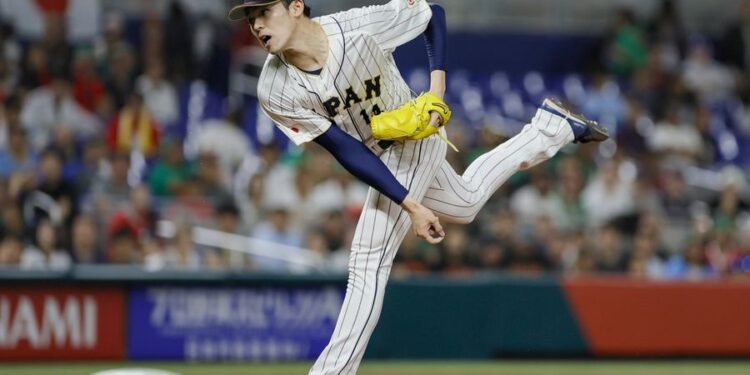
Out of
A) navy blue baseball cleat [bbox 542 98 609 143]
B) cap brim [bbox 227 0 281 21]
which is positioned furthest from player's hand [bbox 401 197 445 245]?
navy blue baseball cleat [bbox 542 98 609 143]

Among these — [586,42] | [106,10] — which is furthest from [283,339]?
[586,42]

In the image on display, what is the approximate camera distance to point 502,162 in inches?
248

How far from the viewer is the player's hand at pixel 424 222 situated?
5578mm

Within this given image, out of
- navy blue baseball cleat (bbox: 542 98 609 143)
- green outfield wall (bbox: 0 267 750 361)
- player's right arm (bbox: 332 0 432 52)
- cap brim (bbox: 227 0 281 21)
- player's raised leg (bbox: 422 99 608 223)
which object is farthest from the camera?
green outfield wall (bbox: 0 267 750 361)

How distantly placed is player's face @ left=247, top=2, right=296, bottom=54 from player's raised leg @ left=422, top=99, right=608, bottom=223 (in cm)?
111

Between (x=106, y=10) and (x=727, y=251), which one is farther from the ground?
(x=106, y=10)

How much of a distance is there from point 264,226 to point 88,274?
5.23 ft

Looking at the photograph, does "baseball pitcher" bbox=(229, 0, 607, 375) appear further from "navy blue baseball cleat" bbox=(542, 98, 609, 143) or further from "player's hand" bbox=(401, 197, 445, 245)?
"navy blue baseball cleat" bbox=(542, 98, 609, 143)

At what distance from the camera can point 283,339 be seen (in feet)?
31.8

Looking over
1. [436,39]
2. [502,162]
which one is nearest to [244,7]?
[436,39]

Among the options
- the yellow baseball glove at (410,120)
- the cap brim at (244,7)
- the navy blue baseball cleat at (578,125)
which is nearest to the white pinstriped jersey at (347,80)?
the yellow baseball glove at (410,120)

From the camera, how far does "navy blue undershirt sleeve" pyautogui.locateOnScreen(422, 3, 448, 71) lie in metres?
5.95

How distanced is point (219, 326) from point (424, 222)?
14.4 ft

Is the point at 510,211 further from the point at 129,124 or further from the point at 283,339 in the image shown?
the point at 129,124
